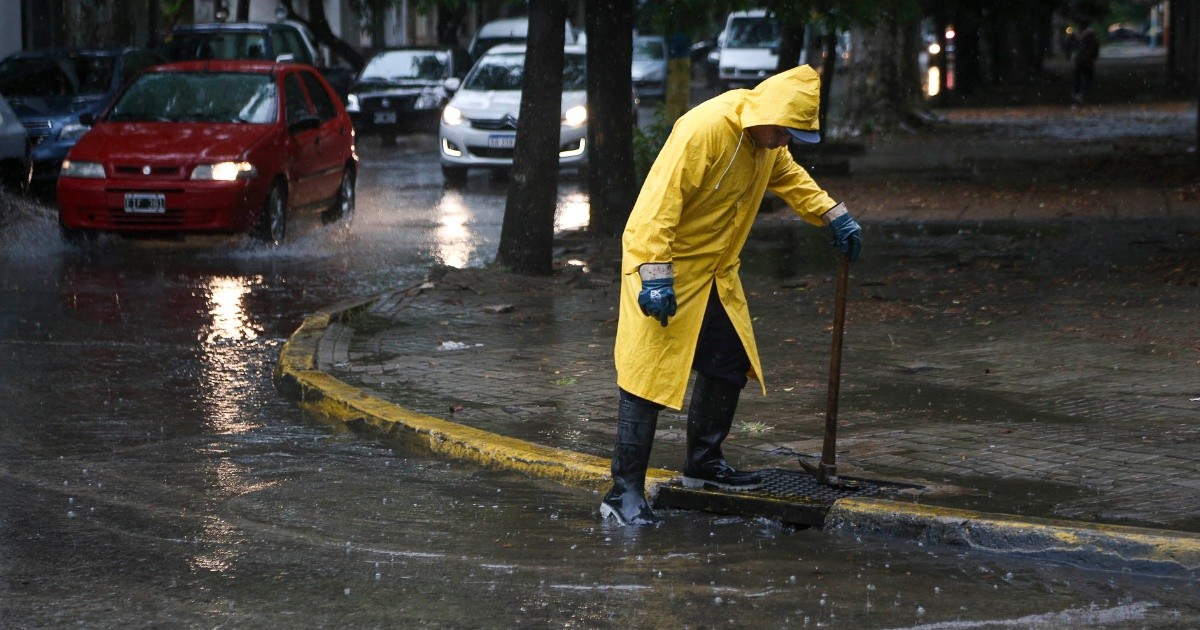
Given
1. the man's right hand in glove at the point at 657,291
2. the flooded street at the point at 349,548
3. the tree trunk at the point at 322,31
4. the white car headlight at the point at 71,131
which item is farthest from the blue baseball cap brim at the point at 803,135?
the tree trunk at the point at 322,31

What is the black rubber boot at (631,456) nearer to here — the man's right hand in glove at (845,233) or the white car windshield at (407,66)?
the man's right hand in glove at (845,233)

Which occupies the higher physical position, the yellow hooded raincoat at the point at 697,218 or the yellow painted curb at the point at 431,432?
the yellow hooded raincoat at the point at 697,218

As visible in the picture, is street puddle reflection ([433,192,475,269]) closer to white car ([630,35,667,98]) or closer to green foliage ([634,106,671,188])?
green foliage ([634,106,671,188])

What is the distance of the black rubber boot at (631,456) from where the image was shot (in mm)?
6055

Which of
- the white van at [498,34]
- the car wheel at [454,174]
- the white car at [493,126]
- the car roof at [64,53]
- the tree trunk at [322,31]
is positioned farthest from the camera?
the white van at [498,34]

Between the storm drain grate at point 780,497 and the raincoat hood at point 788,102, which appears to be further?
the storm drain grate at point 780,497

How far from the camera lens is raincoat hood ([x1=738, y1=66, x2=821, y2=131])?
226 inches

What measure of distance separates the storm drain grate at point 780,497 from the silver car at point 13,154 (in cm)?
1160

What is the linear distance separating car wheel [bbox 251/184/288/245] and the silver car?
3227 millimetres

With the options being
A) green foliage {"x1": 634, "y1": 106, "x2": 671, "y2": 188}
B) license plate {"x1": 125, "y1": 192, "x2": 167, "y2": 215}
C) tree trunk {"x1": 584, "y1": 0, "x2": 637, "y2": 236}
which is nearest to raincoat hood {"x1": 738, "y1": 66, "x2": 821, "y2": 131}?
license plate {"x1": 125, "y1": 192, "x2": 167, "y2": 215}

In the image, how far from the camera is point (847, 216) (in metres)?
6.31

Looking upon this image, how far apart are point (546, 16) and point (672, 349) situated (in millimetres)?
6901

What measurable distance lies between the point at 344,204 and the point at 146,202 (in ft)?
10.5

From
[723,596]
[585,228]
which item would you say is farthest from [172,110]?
[723,596]
